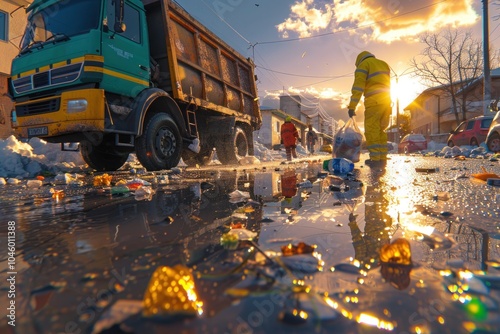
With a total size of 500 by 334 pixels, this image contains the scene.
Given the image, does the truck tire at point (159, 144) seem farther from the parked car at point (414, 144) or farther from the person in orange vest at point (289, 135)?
the parked car at point (414, 144)

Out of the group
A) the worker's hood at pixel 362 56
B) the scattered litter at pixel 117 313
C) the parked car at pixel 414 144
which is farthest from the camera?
the parked car at pixel 414 144

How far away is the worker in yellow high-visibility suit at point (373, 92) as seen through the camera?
5.88 m

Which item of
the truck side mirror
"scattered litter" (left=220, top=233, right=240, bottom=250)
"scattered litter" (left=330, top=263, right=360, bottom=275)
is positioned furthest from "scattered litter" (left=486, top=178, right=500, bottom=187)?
the truck side mirror

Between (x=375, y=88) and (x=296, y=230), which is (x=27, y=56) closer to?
(x=296, y=230)

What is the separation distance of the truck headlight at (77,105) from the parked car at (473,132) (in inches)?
586

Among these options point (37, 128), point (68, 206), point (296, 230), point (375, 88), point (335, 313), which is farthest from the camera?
point (375, 88)

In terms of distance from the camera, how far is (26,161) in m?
6.11

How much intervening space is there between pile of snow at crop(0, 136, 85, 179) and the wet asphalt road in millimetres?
4853

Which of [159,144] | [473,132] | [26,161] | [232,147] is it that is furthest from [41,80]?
[473,132]

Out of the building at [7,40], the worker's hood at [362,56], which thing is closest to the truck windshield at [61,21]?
the worker's hood at [362,56]

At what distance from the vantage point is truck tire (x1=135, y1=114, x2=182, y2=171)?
4977 millimetres

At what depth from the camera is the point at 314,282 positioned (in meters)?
0.84

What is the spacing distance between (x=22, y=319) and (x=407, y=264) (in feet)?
3.71

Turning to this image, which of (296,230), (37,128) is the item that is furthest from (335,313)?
(37,128)
